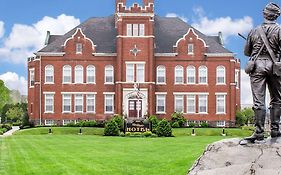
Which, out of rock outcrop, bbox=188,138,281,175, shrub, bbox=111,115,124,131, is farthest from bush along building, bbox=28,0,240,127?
rock outcrop, bbox=188,138,281,175

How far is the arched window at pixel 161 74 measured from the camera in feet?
225

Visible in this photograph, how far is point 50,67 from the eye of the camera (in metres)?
68.2

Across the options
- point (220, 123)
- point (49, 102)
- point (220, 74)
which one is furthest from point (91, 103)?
point (220, 74)

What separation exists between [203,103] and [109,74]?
39.4 feet

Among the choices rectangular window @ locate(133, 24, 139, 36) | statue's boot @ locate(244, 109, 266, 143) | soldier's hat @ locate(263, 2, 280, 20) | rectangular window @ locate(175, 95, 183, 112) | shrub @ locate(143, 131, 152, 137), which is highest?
rectangular window @ locate(133, 24, 139, 36)

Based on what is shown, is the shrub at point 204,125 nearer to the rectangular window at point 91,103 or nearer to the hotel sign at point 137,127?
the rectangular window at point 91,103

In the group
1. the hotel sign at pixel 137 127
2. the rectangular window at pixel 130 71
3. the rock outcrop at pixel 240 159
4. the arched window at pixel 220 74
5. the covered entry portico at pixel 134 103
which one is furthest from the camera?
the arched window at pixel 220 74

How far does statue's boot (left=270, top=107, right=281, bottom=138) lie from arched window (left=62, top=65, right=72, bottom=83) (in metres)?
55.8

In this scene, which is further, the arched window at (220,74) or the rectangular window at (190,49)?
the arched window at (220,74)

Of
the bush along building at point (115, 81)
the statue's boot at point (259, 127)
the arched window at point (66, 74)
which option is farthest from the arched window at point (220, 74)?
the statue's boot at point (259, 127)

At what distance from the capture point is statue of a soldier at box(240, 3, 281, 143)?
13273 millimetres

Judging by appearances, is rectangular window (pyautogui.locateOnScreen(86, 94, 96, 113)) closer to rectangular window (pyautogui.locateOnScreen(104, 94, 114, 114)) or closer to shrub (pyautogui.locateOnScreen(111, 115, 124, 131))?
rectangular window (pyautogui.locateOnScreen(104, 94, 114, 114))

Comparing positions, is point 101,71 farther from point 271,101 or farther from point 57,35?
point 271,101

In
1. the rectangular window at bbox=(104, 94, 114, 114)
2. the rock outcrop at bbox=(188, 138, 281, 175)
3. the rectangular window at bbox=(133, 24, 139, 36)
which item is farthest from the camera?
the rectangular window at bbox=(104, 94, 114, 114)
